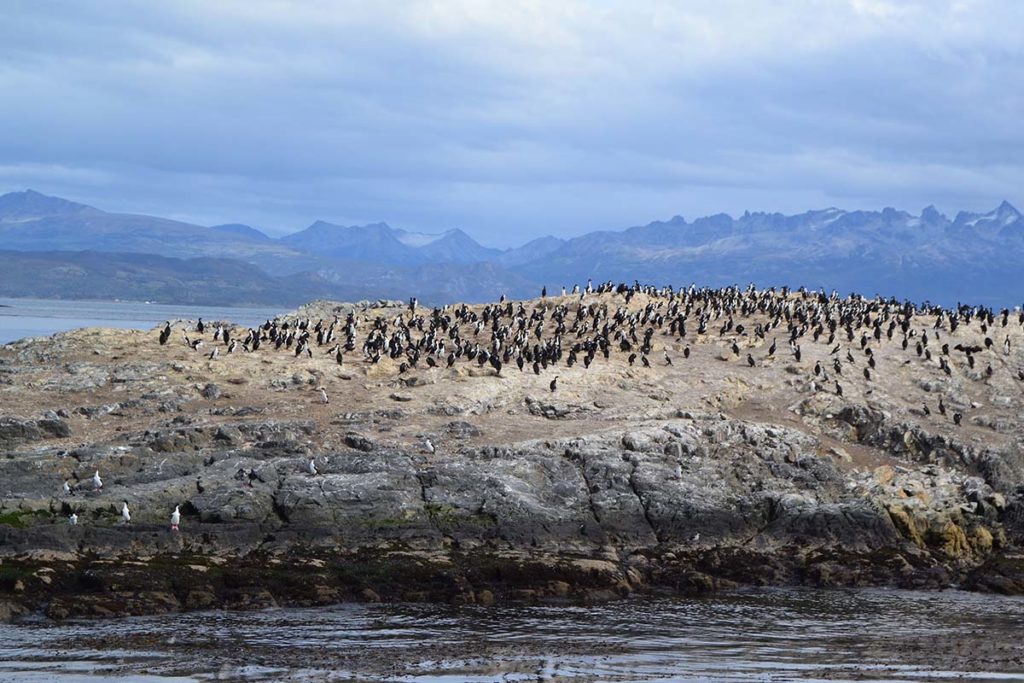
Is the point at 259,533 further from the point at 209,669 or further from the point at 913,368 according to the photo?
the point at 913,368

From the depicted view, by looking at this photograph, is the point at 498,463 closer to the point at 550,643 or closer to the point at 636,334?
the point at 550,643

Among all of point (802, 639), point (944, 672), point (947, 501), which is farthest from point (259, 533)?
point (947, 501)

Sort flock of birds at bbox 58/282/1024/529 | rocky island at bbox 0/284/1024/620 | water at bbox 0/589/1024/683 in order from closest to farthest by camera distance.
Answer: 1. water at bbox 0/589/1024/683
2. rocky island at bbox 0/284/1024/620
3. flock of birds at bbox 58/282/1024/529

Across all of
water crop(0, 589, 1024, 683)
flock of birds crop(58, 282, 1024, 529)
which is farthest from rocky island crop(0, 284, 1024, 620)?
water crop(0, 589, 1024, 683)

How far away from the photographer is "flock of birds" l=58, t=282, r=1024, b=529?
163ft

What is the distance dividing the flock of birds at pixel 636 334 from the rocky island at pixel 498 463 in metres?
0.24

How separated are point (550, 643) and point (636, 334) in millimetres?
26639

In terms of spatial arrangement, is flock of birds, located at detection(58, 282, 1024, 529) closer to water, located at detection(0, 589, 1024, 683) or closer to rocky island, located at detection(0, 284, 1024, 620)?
rocky island, located at detection(0, 284, 1024, 620)

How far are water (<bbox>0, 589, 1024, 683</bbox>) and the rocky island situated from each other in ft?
4.95

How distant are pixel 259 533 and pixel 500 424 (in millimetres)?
10783

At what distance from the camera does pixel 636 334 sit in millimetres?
54688

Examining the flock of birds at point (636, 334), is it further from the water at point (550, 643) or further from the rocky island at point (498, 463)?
the water at point (550, 643)

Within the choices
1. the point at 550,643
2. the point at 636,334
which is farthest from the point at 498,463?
the point at 636,334

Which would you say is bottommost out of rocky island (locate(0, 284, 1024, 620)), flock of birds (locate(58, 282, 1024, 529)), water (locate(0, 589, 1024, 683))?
water (locate(0, 589, 1024, 683))
